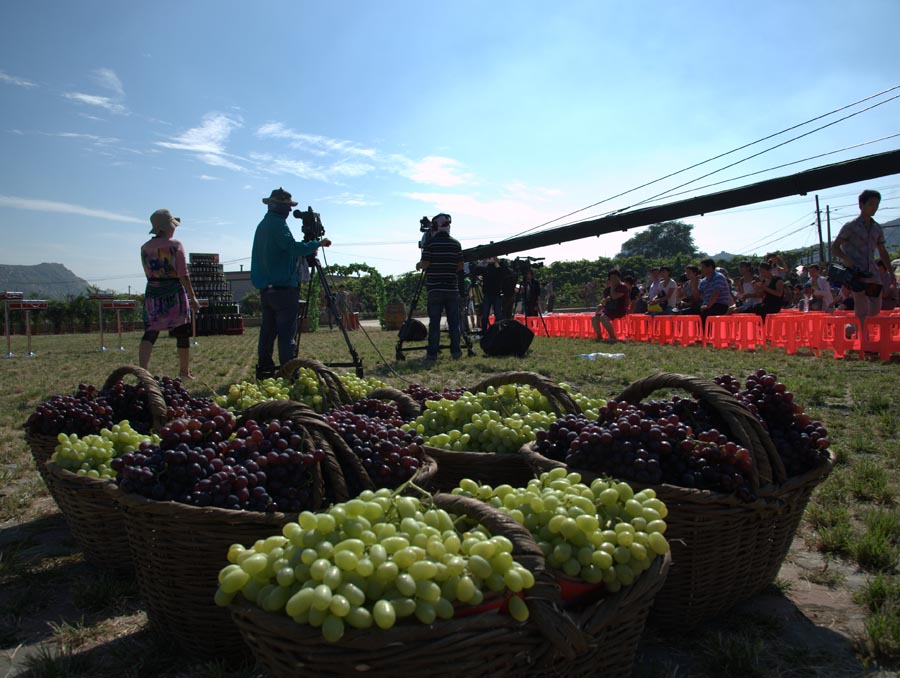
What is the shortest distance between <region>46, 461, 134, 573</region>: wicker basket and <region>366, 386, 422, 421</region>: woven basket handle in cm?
139

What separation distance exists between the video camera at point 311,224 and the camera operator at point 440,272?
2108mm

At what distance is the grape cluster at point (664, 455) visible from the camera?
6.43 ft

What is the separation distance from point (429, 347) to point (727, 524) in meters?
7.73

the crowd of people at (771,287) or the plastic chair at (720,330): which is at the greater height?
the crowd of people at (771,287)

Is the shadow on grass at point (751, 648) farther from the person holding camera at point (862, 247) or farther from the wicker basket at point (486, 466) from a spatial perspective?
the person holding camera at point (862, 247)

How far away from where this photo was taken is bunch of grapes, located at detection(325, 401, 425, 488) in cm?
211

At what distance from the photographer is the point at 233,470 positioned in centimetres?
187

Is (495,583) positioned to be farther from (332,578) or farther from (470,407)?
(470,407)

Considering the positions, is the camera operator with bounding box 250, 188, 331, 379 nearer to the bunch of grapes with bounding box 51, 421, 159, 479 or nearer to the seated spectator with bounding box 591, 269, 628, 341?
the bunch of grapes with bounding box 51, 421, 159, 479

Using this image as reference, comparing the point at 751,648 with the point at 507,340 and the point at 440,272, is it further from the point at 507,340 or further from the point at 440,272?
the point at 507,340

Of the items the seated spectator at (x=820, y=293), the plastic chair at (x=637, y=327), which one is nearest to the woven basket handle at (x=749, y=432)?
the plastic chair at (x=637, y=327)

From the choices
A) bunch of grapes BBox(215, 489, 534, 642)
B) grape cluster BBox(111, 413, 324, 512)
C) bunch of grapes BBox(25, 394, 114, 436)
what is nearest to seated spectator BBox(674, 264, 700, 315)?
bunch of grapes BBox(25, 394, 114, 436)

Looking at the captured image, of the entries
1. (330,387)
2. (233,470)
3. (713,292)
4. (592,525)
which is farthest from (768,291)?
(233,470)

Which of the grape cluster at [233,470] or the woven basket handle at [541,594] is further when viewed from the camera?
the grape cluster at [233,470]
